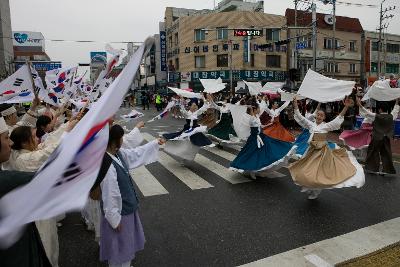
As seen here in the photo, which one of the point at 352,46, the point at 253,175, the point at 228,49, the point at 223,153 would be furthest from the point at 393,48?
the point at 253,175

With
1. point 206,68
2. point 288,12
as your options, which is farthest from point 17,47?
point 288,12

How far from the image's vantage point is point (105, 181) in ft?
10.9

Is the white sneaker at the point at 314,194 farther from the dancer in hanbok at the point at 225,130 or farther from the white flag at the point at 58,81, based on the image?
the dancer in hanbok at the point at 225,130

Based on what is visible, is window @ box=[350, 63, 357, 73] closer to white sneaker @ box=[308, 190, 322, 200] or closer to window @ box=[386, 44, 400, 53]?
window @ box=[386, 44, 400, 53]

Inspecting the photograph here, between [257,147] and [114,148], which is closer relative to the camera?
[114,148]

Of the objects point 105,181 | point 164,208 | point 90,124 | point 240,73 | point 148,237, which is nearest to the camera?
point 90,124

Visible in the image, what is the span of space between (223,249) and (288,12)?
43.3 m

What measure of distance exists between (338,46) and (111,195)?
47958 mm

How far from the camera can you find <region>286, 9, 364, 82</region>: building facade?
43438mm

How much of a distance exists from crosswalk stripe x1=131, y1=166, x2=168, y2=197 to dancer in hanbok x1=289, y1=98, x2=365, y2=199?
2751mm

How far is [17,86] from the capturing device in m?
5.87

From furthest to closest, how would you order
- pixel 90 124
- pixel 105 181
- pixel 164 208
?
pixel 164 208 < pixel 105 181 < pixel 90 124

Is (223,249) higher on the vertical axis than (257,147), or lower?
lower

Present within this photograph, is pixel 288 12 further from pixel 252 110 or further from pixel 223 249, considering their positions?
pixel 223 249
